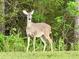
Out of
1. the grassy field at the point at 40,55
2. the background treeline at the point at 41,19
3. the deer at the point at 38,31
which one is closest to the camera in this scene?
the grassy field at the point at 40,55

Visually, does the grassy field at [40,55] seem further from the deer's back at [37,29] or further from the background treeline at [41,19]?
the background treeline at [41,19]

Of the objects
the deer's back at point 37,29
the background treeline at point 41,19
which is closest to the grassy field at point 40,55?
the deer's back at point 37,29

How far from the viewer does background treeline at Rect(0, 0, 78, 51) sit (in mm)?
10602

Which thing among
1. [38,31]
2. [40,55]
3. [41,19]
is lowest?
[40,55]

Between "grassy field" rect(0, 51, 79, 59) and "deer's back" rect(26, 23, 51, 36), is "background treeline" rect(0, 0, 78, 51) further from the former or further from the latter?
"grassy field" rect(0, 51, 79, 59)

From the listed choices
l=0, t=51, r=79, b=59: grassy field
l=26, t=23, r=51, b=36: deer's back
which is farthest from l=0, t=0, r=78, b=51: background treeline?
l=0, t=51, r=79, b=59: grassy field

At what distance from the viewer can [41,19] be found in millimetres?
11133

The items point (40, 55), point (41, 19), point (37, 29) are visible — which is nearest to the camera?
point (40, 55)

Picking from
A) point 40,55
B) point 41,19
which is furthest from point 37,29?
point 41,19

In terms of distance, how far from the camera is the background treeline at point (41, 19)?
10602 millimetres

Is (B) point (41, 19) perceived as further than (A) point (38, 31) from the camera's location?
Yes

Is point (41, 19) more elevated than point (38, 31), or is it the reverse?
point (41, 19)

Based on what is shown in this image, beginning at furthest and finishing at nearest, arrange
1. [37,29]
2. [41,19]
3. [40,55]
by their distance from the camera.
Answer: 1. [41,19]
2. [37,29]
3. [40,55]

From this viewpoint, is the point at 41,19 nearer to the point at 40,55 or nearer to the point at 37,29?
the point at 37,29
